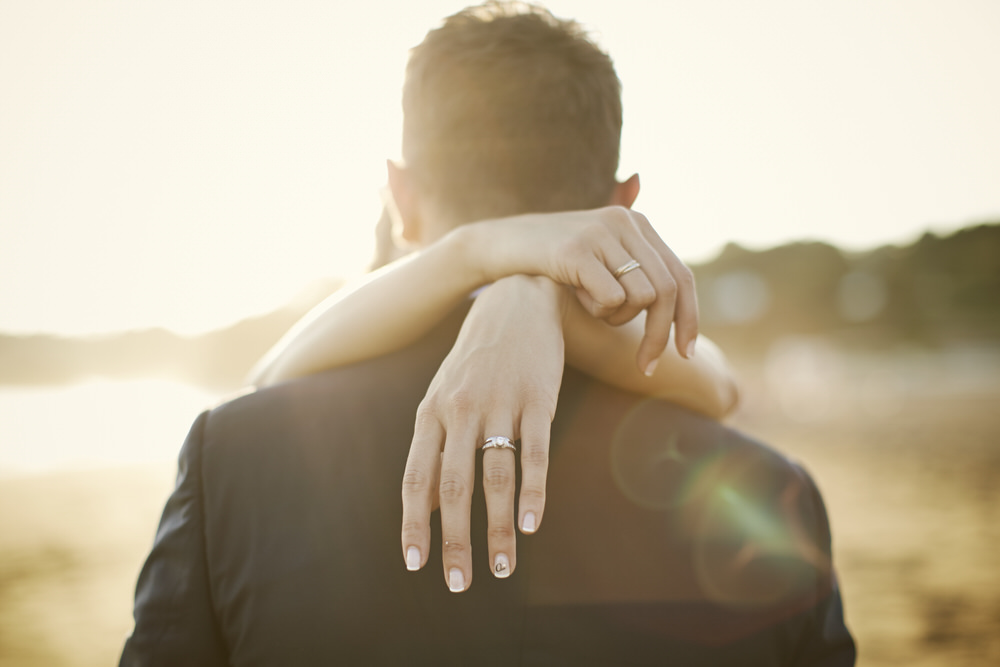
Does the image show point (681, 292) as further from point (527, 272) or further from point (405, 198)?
point (405, 198)

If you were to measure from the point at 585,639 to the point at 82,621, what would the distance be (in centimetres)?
620

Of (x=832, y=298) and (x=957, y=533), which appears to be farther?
(x=832, y=298)

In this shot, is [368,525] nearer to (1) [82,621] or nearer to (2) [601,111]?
(2) [601,111]

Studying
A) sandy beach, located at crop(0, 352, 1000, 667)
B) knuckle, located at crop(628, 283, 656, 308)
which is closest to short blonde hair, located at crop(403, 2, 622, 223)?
knuckle, located at crop(628, 283, 656, 308)

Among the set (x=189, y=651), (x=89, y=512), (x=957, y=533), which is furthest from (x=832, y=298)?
(x=189, y=651)

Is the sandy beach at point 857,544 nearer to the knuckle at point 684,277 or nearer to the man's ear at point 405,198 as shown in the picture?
the knuckle at point 684,277

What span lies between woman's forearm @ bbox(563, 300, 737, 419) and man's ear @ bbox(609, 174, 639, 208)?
37 cm

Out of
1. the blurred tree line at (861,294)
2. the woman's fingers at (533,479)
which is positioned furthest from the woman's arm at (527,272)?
the blurred tree line at (861,294)

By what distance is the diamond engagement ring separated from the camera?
3.16 feet

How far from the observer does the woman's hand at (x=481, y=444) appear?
93 cm

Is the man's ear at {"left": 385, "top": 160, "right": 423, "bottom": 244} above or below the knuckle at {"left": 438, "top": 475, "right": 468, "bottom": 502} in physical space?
above

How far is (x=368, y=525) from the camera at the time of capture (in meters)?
A: 1.27

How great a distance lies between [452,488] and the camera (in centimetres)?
92

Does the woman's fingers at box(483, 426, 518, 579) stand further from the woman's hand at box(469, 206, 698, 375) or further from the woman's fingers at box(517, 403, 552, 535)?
the woman's hand at box(469, 206, 698, 375)
